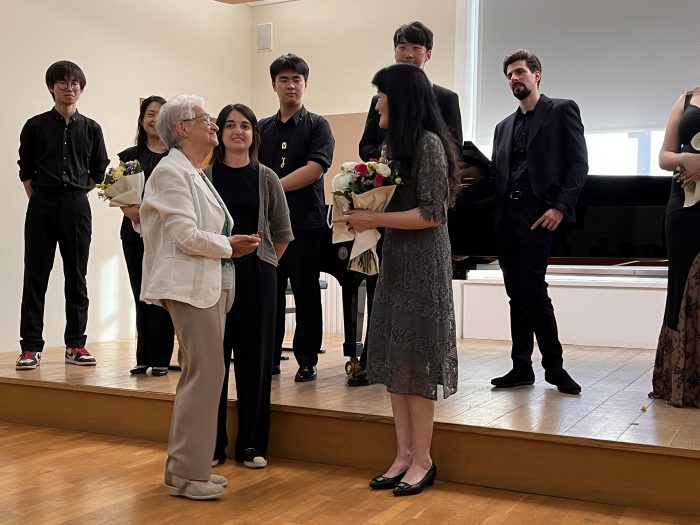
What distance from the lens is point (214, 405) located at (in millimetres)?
3037

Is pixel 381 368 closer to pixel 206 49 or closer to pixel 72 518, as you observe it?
pixel 72 518

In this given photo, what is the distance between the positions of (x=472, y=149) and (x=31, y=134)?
101 inches

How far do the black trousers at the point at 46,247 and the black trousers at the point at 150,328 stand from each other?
0.44 meters

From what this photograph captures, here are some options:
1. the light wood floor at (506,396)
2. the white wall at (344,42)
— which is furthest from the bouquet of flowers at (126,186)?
the white wall at (344,42)

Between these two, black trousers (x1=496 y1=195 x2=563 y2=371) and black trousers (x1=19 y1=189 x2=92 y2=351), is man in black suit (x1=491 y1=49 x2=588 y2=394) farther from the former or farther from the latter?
black trousers (x1=19 y1=189 x2=92 y2=351)

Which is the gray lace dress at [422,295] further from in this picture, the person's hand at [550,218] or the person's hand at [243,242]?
the person's hand at [550,218]

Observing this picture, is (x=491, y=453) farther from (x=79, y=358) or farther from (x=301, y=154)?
(x=79, y=358)

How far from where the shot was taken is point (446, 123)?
4.15 m

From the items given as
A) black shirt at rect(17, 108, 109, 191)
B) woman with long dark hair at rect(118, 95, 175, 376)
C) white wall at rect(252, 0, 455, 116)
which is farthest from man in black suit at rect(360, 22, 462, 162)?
white wall at rect(252, 0, 455, 116)

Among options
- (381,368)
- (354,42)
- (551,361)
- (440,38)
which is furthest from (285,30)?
(381,368)

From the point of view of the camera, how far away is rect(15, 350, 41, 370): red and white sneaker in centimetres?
472

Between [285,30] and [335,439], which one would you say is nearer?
[335,439]

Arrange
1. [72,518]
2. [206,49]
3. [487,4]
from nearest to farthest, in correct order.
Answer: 1. [72,518]
2. [487,4]
3. [206,49]

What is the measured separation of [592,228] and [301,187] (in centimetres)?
158
